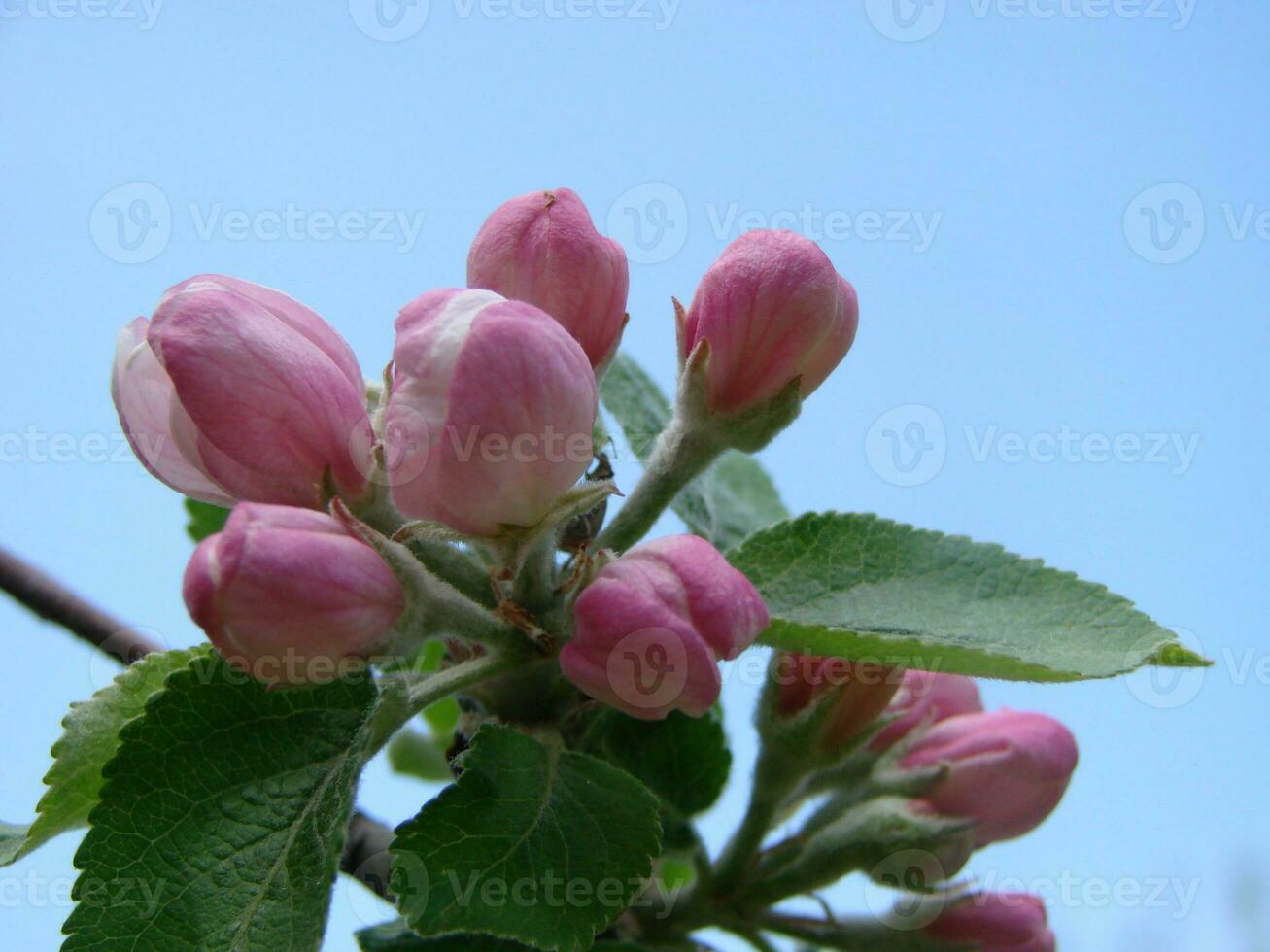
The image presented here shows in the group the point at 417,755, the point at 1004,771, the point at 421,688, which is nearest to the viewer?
the point at 421,688

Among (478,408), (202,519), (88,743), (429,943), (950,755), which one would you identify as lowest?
(429,943)

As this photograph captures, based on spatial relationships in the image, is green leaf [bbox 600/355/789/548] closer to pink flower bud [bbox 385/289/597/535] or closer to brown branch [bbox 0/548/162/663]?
pink flower bud [bbox 385/289/597/535]

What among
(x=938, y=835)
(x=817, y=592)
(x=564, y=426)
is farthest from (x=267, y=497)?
(x=938, y=835)

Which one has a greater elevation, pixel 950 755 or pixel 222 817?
pixel 950 755

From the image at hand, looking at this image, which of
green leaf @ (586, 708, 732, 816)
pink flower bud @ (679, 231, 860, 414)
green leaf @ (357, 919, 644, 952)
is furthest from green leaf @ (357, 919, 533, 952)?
pink flower bud @ (679, 231, 860, 414)

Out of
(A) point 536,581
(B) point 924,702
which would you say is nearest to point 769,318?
(A) point 536,581

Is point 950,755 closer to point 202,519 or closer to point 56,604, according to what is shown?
point 202,519
